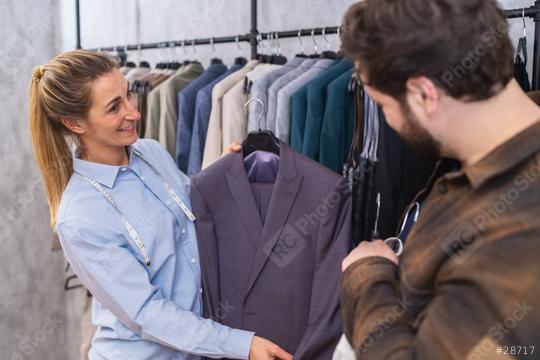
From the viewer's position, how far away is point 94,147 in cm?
A: 144

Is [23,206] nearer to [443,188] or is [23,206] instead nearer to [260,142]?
[260,142]

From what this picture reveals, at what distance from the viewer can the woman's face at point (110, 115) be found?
137cm

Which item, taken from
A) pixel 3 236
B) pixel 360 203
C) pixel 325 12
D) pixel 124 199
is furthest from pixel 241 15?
pixel 3 236

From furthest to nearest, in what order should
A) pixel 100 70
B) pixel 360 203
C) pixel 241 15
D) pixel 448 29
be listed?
pixel 241 15, pixel 360 203, pixel 100 70, pixel 448 29

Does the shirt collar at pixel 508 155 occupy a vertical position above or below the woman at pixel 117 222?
above

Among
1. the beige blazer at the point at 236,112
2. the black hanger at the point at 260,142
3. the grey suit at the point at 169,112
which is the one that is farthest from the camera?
the grey suit at the point at 169,112

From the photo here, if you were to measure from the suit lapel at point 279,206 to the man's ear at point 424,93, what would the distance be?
2.14 feet

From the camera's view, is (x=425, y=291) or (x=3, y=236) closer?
(x=425, y=291)

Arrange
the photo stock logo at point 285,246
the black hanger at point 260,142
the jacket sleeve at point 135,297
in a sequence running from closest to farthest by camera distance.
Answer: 1. the jacket sleeve at point 135,297
2. the photo stock logo at point 285,246
3. the black hanger at point 260,142

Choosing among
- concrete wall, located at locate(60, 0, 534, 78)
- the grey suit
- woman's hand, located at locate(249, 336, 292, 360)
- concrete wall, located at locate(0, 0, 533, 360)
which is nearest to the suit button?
woman's hand, located at locate(249, 336, 292, 360)

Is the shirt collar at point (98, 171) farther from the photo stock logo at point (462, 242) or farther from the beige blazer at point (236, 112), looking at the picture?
the photo stock logo at point (462, 242)

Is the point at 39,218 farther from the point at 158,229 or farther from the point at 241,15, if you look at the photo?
the point at 158,229

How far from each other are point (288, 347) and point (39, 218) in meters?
2.10

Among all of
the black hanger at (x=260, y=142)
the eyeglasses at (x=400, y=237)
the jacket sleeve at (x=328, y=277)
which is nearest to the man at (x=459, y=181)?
the eyeglasses at (x=400, y=237)
